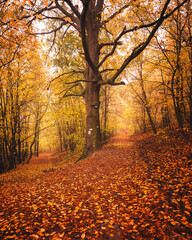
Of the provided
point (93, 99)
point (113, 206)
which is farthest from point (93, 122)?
point (113, 206)

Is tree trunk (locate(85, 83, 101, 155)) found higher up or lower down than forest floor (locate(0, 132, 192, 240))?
higher up

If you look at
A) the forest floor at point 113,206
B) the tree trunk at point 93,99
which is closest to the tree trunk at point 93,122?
the tree trunk at point 93,99

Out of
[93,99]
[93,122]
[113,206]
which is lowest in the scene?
[113,206]

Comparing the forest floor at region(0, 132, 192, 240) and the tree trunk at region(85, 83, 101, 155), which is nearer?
the forest floor at region(0, 132, 192, 240)

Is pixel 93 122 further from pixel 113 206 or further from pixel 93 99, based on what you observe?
pixel 113 206

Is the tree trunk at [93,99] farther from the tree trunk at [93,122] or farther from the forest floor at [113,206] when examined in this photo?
the forest floor at [113,206]

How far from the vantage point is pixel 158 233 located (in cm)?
244

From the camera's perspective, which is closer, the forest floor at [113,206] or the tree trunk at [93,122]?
the forest floor at [113,206]

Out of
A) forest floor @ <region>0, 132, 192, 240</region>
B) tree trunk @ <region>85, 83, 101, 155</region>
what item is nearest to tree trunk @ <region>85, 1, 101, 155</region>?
tree trunk @ <region>85, 83, 101, 155</region>

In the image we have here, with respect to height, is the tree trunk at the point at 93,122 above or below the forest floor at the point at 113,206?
above

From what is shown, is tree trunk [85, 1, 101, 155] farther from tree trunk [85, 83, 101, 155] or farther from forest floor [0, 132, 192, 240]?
forest floor [0, 132, 192, 240]

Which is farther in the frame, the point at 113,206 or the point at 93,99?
the point at 93,99

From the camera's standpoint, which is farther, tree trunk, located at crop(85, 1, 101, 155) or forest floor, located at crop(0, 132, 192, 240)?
tree trunk, located at crop(85, 1, 101, 155)

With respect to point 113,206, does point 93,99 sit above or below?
above
